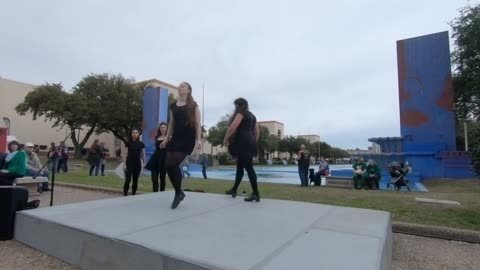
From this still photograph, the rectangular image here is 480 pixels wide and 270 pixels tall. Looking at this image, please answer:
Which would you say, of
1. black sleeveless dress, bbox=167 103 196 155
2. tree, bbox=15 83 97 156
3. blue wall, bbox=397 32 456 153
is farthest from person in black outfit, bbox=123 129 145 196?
tree, bbox=15 83 97 156

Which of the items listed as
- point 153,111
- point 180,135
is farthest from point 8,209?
point 153,111

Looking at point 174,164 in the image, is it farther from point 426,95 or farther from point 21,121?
point 21,121

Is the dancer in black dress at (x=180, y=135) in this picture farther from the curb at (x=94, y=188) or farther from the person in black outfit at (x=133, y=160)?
the curb at (x=94, y=188)

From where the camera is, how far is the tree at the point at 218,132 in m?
44.7

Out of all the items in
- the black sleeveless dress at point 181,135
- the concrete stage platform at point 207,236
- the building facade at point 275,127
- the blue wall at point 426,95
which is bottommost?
the concrete stage platform at point 207,236

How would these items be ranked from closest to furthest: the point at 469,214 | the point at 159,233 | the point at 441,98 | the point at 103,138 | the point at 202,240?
the point at 202,240 → the point at 159,233 → the point at 469,214 → the point at 441,98 → the point at 103,138

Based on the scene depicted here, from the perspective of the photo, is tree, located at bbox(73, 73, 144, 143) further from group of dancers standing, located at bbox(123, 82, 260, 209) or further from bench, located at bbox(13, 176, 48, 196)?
group of dancers standing, located at bbox(123, 82, 260, 209)

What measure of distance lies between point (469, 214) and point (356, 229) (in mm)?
3084

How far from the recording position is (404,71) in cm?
1518

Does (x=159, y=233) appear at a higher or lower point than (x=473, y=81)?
lower

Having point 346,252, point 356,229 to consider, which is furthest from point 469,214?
point 346,252

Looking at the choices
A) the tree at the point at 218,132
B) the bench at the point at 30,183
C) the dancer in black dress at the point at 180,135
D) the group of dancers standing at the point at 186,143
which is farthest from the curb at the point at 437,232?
the tree at the point at 218,132

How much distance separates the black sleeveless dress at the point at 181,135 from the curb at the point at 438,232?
301 cm

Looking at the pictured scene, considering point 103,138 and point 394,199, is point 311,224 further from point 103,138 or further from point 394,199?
point 103,138
